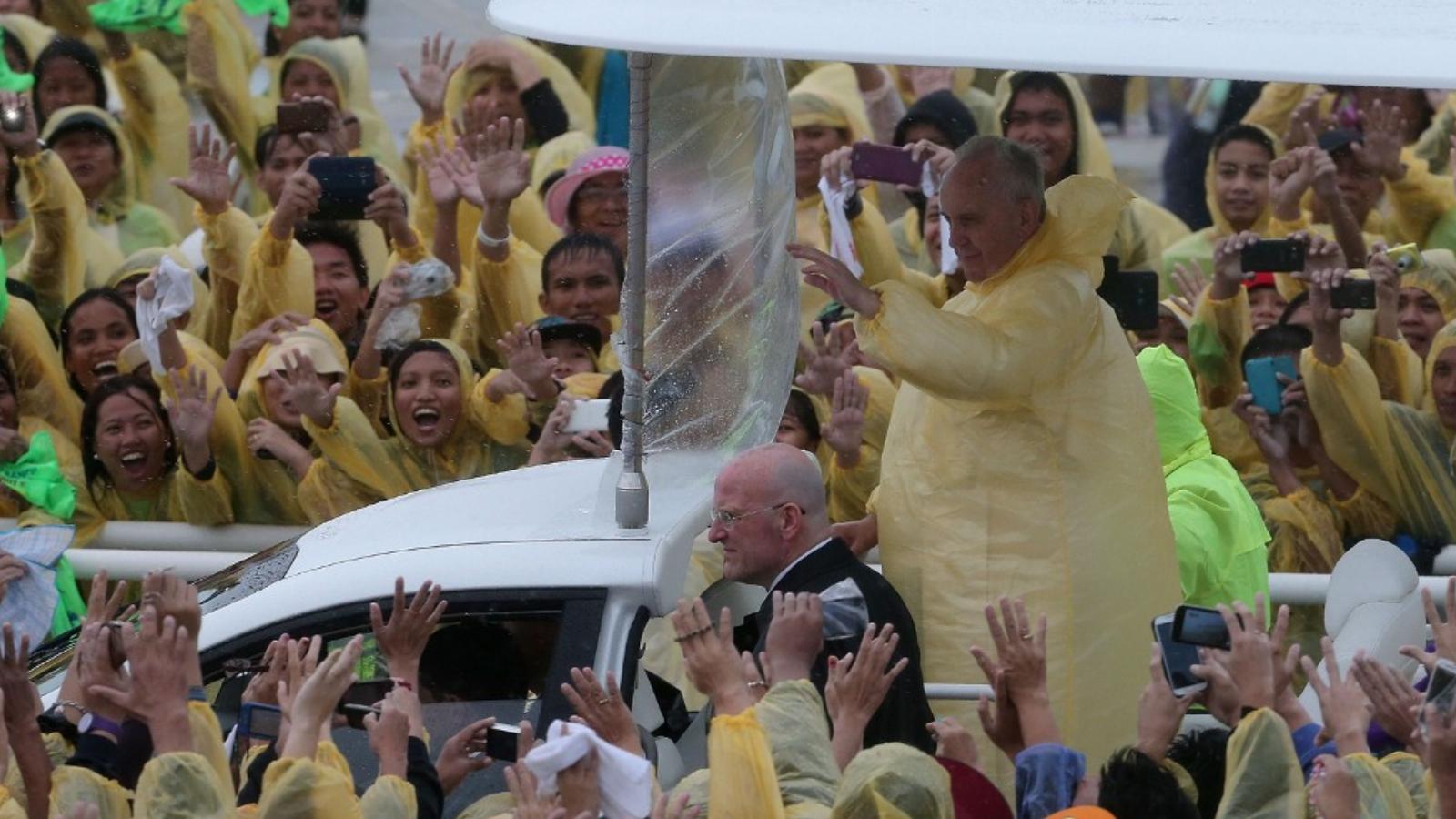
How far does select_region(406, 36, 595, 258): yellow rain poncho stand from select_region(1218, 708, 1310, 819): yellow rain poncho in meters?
4.11

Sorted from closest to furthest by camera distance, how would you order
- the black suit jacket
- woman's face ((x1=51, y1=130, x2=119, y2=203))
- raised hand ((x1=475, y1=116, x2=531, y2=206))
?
1. the black suit jacket
2. raised hand ((x1=475, y1=116, x2=531, y2=206))
3. woman's face ((x1=51, y1=130, x2=119, y2=203))

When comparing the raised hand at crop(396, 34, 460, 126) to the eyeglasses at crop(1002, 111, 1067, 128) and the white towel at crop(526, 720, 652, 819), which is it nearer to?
the eyeglasses at crop(1002, 111, 1067, 128)

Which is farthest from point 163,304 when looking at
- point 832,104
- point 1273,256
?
point 1273,256

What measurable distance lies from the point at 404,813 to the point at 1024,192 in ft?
5.48

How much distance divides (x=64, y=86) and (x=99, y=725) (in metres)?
5.33

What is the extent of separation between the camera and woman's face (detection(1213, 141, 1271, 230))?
7465 mm

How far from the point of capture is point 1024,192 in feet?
14.7

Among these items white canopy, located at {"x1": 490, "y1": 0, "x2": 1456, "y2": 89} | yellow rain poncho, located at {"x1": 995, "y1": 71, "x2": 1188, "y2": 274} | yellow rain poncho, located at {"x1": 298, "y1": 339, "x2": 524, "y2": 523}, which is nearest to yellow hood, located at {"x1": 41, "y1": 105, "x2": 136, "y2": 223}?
yellow rain poncho, located at {"x1": 298, "y1": 339, "x2": 524, "y2": 523}

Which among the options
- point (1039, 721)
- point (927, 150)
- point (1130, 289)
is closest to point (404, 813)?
point (1039, 721)

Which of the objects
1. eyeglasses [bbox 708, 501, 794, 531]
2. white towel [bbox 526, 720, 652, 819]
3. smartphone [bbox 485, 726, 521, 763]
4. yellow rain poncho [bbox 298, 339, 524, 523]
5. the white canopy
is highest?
the white canopy

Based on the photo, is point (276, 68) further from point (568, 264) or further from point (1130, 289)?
point (1130, 289)

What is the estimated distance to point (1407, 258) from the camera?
6.64 meters

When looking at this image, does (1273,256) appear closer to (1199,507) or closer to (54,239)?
(1199,507)

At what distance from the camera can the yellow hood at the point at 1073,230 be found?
4.50m
